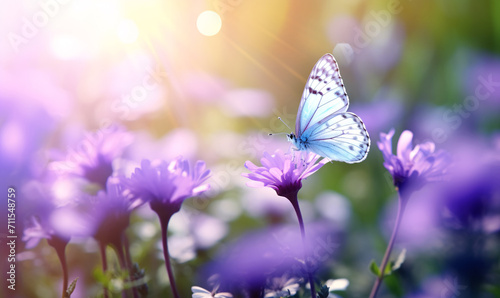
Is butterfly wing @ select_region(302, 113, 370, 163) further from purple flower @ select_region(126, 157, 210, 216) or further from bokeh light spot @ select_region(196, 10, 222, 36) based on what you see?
bokeh light spot @ select_region(196, 10, 222, 36)

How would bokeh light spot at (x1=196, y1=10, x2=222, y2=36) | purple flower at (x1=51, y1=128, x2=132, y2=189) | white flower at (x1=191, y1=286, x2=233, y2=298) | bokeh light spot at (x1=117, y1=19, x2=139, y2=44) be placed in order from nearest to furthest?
white flower at (x1=191, y1=286, x2=233, y2=298), purple flower at (x1=51, y1=128, x2=132, y2=189), bokeh light spot at (x1=117, y1=19, x2=139, y2=44), bokeh light spot at (x1=196, y1=10, x2=222, y2=36)

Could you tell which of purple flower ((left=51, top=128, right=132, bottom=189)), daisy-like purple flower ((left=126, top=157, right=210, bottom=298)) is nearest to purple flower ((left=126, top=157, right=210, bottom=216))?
daisy-like purple flower ((left=126, top=157, right=210, bottom=298))

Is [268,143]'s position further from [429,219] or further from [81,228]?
[81,228]

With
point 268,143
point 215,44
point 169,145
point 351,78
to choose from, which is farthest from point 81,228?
point 215,44

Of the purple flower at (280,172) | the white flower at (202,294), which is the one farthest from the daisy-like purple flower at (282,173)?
the white flower at (202,294)

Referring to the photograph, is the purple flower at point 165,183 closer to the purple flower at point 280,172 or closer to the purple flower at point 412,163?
the purple flower at point 280,172

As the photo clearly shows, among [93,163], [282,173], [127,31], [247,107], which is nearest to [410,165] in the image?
[282,173]

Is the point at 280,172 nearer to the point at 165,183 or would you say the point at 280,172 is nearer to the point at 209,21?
the point at 165,183
